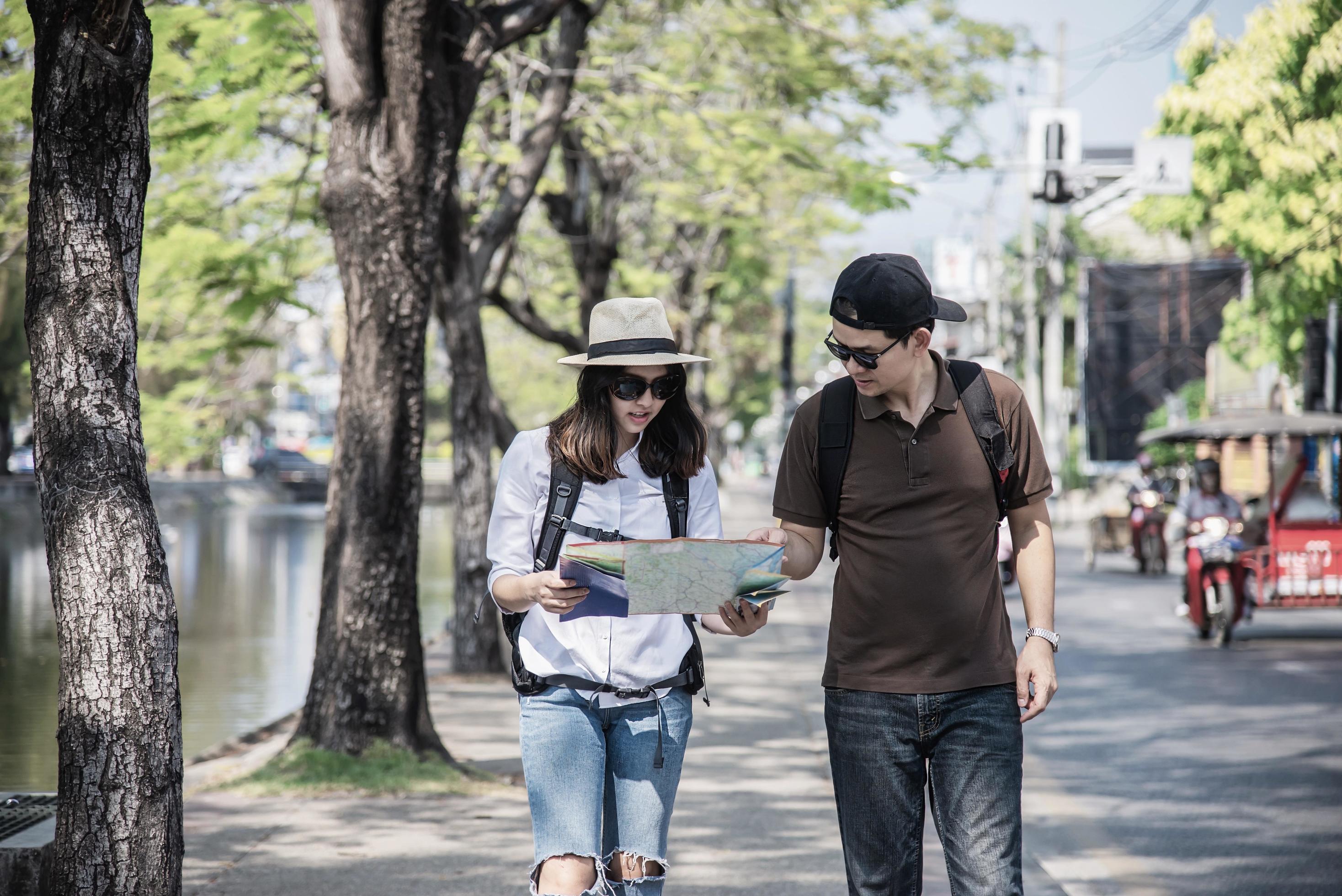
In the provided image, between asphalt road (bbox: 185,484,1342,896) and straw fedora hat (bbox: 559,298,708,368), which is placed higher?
straw fedora hat (bbox: 559,298,708,368)

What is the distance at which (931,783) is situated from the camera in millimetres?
3607

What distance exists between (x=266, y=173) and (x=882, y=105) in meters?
6.09

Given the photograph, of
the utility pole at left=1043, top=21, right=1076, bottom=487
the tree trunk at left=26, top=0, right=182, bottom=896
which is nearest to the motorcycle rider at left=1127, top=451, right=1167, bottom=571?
the utility pole at left=1043, top=21, right=1076, bottom=487

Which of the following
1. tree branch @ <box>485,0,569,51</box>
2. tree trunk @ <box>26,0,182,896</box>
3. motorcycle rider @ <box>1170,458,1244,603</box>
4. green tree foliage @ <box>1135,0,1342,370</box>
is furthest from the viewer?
green tree foliage @ <box>1135,0,1342,370</box>

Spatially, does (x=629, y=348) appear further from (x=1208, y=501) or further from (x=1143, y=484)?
(x=1143, y=484)

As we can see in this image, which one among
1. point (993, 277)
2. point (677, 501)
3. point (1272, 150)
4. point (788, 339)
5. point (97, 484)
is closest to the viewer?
point (677, 501)

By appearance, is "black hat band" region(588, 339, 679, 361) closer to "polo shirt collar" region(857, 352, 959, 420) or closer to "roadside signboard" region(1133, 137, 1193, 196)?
"polo shirt collar" region(857, 352, 959, 420)

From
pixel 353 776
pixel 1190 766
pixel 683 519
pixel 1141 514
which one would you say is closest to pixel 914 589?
pixel 683 519

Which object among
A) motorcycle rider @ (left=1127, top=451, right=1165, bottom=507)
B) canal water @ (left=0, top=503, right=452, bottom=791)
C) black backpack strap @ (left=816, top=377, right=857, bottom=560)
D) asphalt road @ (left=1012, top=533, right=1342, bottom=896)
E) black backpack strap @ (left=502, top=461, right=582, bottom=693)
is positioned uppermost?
black backpack strap @ (left=816, top=377, right=857, bottom=560)

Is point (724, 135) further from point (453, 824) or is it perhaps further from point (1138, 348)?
point (1138, 348)

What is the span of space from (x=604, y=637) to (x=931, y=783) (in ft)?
2.83

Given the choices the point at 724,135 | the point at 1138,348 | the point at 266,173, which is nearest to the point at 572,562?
the point at 724,135

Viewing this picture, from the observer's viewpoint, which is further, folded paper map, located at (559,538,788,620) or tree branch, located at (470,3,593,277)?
tree branch, located at (470,3,593,277)

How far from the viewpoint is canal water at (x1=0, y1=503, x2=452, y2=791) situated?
9.85 meters
